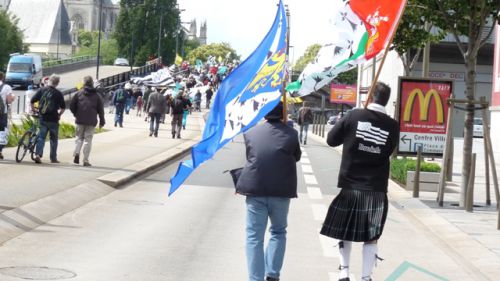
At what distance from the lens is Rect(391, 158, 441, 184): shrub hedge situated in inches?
808

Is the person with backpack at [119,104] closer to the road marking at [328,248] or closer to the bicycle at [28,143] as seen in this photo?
the bicycle at [28,143]

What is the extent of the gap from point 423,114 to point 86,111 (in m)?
6.91

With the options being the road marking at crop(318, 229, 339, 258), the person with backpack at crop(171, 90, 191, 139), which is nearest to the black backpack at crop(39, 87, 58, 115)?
the road marking at crop(318, 229, 339, 258)

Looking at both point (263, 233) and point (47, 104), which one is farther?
point (47, 104)

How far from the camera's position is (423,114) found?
68.9 feet

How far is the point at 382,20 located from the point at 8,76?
7549cm

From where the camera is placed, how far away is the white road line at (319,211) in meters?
14.8

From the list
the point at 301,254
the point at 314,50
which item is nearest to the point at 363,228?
the point at 301,254

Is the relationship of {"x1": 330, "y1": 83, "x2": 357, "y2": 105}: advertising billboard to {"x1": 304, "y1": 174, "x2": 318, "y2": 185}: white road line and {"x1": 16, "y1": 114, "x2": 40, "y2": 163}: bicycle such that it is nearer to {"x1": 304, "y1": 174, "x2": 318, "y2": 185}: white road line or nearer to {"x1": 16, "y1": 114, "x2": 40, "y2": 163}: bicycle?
{"x1": 304, "y1": 174, "x2": 318, "y2": 185}: white road line

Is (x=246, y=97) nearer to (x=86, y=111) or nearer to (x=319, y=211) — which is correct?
(x=319, y=211)

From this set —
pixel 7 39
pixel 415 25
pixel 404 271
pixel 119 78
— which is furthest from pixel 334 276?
pixel 7 39

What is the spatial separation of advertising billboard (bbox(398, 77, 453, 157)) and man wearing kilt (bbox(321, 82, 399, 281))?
12.1 meters

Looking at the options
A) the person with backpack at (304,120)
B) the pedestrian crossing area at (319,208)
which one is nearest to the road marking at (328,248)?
the pedestrian crossing area at (319,208)

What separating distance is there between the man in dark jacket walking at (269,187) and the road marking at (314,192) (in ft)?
32.3
